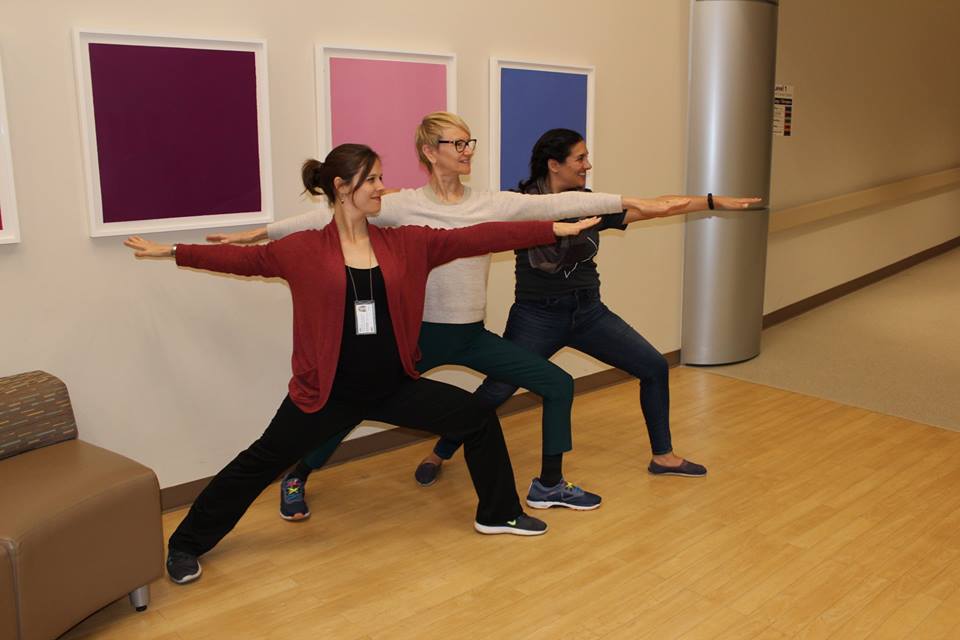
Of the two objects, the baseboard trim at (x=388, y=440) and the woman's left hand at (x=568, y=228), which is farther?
the baseboard trim at (x=388, y=440)

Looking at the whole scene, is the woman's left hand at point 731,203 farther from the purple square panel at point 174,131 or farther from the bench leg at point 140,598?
the bench leg at point 140,598

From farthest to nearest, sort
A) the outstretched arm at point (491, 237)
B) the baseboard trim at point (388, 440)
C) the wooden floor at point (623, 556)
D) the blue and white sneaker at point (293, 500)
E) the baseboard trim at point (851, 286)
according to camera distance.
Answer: the baseboard trim at point (851, 286)
the baseboard trim at point (388, 440)
the blue and white sneaker at point (293, 500)
the outstretched arm at point (491, 237)
the wooden floor at point (623, 556)

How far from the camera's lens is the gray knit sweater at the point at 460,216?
360cm

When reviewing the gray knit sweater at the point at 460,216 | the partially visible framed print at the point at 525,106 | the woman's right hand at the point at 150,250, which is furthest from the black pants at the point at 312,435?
the partially visible framed print at the point at 525,106

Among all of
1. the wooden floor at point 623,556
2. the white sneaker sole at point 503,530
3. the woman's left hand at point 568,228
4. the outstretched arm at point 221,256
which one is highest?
the woman's left hand at point 568,228

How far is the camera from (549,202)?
366 centimetres

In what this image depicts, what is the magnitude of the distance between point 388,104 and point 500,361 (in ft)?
4.65

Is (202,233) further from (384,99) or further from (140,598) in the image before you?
(140,598)

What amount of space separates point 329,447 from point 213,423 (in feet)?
1.79

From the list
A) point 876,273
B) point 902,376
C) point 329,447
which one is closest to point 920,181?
point 876,273

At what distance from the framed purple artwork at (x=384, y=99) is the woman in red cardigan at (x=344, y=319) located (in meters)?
0.91

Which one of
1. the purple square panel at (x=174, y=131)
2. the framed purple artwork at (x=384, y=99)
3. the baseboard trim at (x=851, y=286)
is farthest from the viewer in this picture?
the baseboard trim at (x=851, y=286)

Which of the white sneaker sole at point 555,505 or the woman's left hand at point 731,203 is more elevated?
the woman's left hand at point 731,203

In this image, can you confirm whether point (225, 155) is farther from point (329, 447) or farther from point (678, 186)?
point (678, 186)
